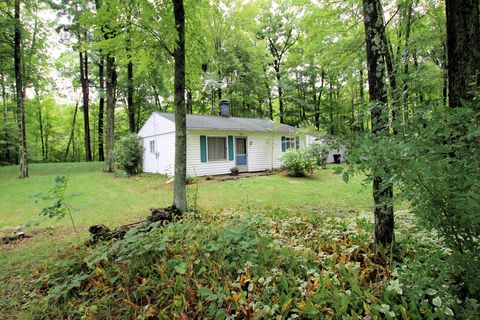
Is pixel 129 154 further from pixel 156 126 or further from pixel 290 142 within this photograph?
pixel 290 142

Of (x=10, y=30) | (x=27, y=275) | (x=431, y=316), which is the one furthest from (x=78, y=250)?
(x=10, y=30)

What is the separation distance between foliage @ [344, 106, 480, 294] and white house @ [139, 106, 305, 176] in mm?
9280

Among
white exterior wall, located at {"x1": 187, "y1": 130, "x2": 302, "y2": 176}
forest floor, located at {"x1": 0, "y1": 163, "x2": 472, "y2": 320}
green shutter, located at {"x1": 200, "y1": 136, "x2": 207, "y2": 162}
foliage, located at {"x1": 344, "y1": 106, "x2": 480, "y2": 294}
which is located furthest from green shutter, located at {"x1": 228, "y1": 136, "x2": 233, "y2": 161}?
foliage, located at {"x1": 344, "y1": 106, "x2": 480, "y2": 294}

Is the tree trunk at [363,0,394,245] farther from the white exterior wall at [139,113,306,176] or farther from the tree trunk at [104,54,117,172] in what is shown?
the tree trunk at [104,54,117,172]

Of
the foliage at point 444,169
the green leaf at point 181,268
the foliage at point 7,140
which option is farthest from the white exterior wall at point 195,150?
the foliage at point 7,140

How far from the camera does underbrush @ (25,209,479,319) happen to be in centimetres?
176

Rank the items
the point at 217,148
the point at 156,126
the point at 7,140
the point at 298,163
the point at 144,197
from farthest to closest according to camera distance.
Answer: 1. the point at 7,140
2. the point at 156,126
3. the point at 217,148
4. the point at 298,163
5. the point at 144,197

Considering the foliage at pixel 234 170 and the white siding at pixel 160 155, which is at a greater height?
the white siding at pixel 160 155

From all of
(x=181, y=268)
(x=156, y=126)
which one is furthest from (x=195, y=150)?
(x=181, y=268)

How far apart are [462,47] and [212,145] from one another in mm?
10716

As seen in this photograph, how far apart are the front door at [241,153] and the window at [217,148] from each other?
30.0 inches

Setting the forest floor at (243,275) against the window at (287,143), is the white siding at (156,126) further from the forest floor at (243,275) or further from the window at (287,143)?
the forest floor at (243,275)

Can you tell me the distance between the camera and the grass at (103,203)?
119 inches

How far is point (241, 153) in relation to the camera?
13.2 m
